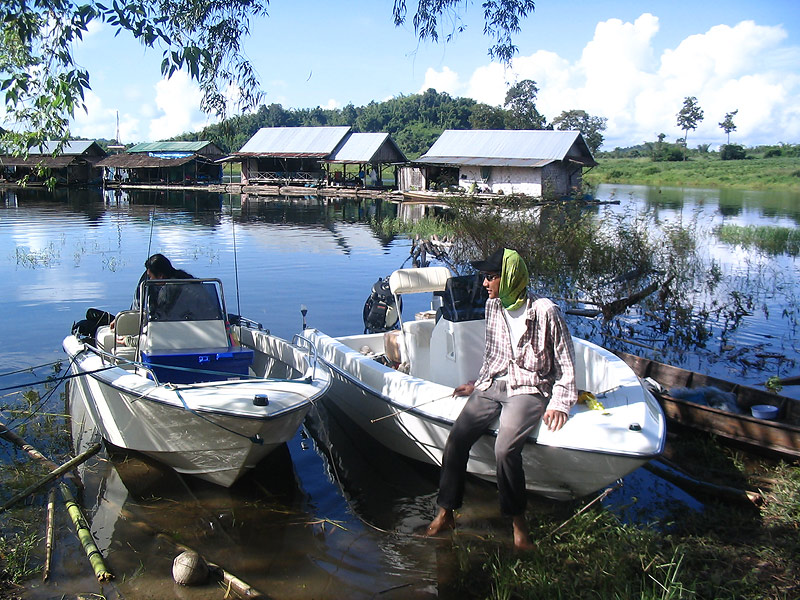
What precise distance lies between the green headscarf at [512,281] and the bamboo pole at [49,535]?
12.6 ft

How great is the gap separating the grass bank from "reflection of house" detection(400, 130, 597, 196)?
13.8 m

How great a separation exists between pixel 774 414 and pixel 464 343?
11.1 feet

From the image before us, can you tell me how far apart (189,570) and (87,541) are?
37.4 inches

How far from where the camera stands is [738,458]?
6625mm

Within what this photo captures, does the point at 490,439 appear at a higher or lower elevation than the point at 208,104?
lower

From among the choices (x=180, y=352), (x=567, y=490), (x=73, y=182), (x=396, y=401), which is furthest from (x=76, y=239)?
(x=73, y=182)

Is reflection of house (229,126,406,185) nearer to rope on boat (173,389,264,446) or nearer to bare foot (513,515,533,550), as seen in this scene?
rope on boat (173,389,264,446)

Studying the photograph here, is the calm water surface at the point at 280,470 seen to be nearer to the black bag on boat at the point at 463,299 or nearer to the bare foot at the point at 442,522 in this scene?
the bare foot at the point at 442,522

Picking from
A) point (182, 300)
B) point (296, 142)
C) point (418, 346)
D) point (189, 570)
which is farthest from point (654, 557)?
point (296, 142)

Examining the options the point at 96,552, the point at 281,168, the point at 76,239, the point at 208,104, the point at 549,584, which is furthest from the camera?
the point at 281,168

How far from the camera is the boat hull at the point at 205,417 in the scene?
5.87 metres

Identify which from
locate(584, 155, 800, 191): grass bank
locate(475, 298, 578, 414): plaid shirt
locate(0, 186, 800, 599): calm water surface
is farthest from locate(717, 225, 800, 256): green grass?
locate(584, 155, 800, 191): grass bank

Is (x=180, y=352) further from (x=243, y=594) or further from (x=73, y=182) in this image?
(x=73, y=182)

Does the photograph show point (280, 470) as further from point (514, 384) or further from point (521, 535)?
point (514, 384)
